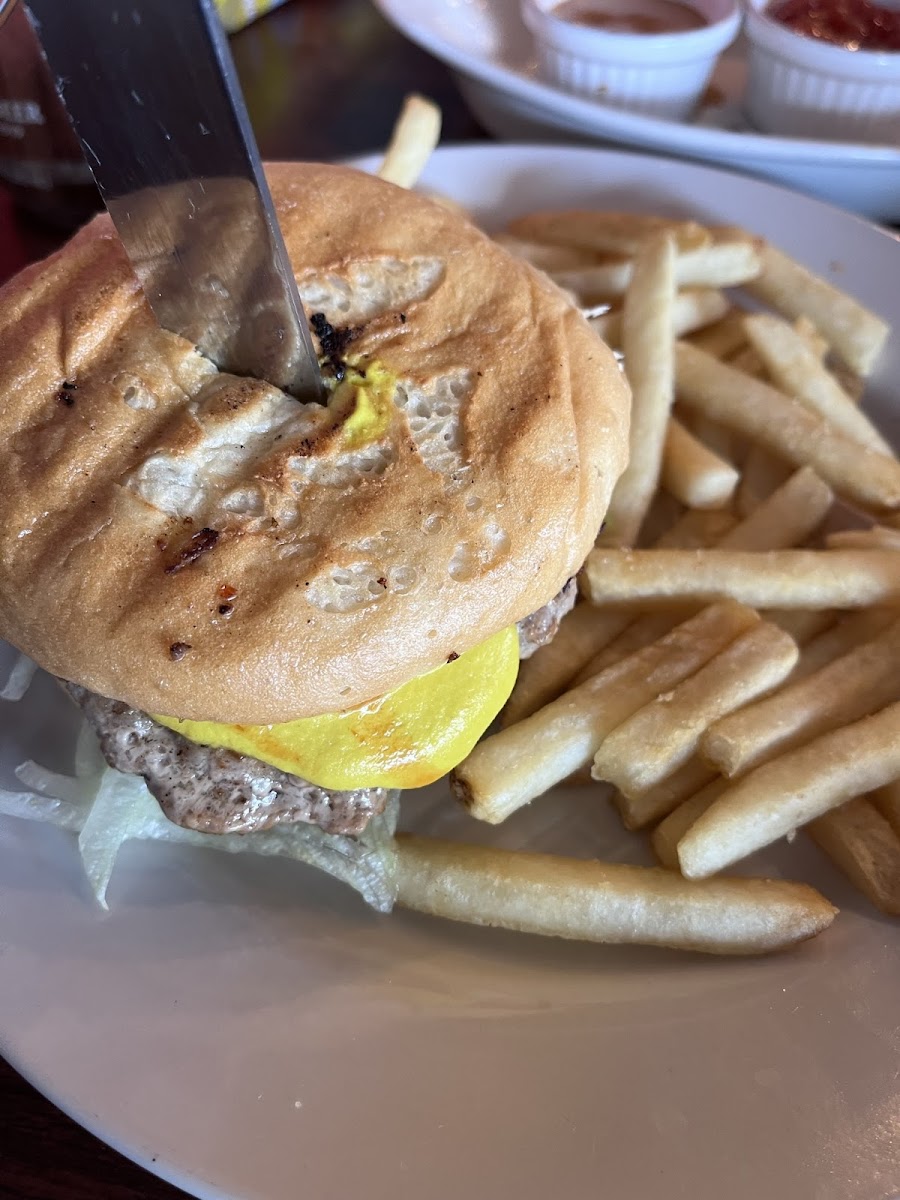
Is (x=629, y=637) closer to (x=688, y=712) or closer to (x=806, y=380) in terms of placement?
(x=688, y=712)

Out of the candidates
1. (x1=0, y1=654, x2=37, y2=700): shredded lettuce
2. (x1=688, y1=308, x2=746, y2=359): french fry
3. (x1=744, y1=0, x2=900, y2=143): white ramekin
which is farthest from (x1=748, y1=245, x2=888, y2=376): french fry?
(x1=0, y1=654, x2=37, y2=700): shredded lettuce

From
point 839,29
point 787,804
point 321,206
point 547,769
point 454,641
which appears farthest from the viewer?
point 839,29

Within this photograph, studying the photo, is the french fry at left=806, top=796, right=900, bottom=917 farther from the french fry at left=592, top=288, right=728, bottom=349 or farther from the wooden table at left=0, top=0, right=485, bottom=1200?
the wooden table at left=0, top=0, right=485, bottom=1200

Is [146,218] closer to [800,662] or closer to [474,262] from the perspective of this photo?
[474,262]

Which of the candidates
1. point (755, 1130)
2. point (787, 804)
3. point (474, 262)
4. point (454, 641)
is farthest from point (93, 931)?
point (474, 262)

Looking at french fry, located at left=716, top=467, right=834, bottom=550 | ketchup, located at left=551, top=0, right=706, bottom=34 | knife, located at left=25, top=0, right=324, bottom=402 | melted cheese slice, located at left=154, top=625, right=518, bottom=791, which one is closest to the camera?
knife, located at left=25, top=0, right=324, bottom=402

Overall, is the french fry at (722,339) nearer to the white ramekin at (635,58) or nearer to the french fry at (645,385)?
the french fry at (645,385)
